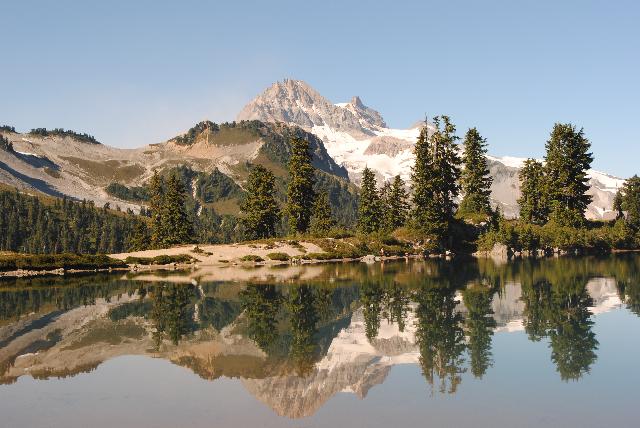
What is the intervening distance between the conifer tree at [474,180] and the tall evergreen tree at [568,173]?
1260 centimetres

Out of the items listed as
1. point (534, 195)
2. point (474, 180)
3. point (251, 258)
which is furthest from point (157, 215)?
point (534, 195)

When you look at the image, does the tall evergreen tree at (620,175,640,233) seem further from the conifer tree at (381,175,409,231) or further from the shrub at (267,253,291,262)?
the shrub at (267,253,291,262)

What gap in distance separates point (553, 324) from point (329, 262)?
58.3 m

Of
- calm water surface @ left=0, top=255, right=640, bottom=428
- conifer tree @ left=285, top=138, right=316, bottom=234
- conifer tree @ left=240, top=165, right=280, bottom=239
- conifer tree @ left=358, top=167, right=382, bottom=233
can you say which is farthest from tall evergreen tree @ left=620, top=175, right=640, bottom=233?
calm water surface @ left=0, top=255, right=640, bottom=428

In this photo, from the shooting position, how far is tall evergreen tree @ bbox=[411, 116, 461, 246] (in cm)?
10188

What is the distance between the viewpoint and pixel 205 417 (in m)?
16.7

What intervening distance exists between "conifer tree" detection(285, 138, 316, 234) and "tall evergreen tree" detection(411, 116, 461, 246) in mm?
18972

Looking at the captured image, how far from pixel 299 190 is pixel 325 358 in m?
82.5

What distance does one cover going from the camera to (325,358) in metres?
23.7

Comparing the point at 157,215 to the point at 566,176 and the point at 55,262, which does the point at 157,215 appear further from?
the point at 566,176

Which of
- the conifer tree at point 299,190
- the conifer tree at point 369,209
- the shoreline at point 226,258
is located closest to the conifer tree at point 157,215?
the shoreline at point 226,258

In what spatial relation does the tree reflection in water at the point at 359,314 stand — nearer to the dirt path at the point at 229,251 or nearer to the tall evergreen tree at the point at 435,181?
the dirt path at the point at 229,251

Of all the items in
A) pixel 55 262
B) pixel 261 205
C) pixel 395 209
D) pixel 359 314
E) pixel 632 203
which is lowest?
pixel 359 314

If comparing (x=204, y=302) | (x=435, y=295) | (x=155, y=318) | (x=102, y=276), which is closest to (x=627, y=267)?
(x=435, y=295)
